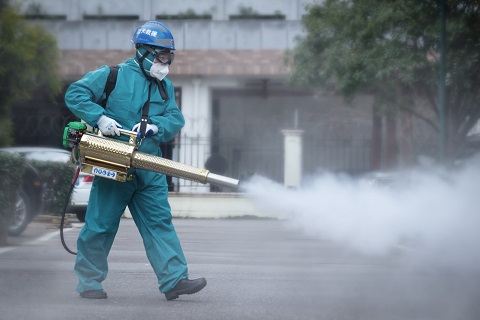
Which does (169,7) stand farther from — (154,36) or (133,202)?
(133,202)

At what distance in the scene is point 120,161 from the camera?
6.71m

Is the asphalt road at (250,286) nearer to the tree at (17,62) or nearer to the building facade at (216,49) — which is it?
the tree at (17,62)

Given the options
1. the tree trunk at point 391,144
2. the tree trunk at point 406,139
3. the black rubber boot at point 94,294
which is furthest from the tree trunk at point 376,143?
the black rubber boot at point 94,294

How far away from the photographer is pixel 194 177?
22.4 ft

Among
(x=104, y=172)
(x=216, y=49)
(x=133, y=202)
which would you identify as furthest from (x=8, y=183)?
(x=216, y=49)

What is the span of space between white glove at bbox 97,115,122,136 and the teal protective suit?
20 centimetres

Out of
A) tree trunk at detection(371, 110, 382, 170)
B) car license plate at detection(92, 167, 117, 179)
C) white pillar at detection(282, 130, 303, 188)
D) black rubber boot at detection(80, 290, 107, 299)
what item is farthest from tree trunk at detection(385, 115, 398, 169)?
car license plate at detection(92, 167, 117, 179)

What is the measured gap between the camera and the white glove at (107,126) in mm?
6742

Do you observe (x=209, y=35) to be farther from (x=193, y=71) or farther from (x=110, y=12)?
(x=110, y=12)

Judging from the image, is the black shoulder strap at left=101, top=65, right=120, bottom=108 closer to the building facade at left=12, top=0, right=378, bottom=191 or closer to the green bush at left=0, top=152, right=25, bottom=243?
the green bush at left=0, top=152, right=25, bottom=243

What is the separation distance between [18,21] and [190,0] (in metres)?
14.8

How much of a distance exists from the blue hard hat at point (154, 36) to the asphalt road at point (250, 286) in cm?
179

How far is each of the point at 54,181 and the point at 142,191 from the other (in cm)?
737

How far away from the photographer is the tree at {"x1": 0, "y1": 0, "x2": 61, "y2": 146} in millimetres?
17125
